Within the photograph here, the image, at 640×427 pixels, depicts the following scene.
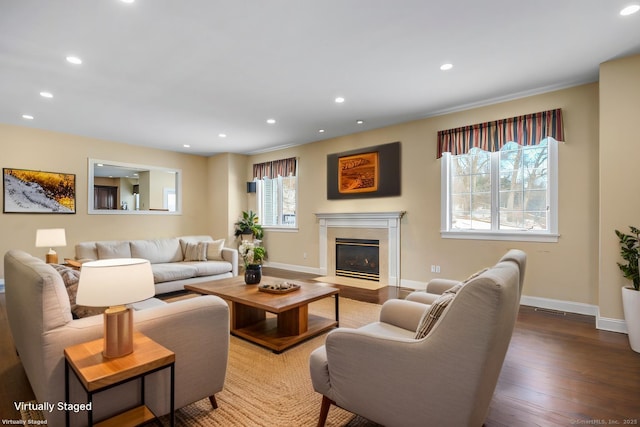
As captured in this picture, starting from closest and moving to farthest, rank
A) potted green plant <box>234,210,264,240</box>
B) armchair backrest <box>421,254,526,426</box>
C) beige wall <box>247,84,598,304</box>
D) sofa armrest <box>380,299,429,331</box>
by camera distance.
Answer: armchair backrest <box>421,254,526,426</box> < sofa armrest <box>380,299,429,331</box> < beige wall <box>247,84,598,304</box> < potted green plant <box>234,210,264,240</box>

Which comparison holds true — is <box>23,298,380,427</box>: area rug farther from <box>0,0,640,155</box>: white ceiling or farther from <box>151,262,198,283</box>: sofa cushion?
<box>0,0,640,155</box>: white ceiling

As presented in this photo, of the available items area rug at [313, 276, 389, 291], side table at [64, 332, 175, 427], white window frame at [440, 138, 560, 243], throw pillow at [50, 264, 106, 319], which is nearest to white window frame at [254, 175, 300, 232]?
area rug at [313, 276, 389, 291]

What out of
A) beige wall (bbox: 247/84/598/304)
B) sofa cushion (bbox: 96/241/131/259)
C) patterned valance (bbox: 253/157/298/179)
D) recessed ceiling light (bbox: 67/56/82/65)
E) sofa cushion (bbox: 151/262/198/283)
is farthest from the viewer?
patterned valance (bbox: 253/157/298/179)

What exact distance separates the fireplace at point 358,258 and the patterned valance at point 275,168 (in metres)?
1.94

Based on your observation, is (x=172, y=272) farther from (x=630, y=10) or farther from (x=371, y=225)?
(x=630, y=10)

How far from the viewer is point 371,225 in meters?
5.62

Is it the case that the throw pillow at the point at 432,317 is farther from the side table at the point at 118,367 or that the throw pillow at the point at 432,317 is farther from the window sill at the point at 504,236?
the window sill at the point at 504,236

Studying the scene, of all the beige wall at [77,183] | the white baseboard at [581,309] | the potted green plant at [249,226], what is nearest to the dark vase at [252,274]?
the white baseboard at [581,309]

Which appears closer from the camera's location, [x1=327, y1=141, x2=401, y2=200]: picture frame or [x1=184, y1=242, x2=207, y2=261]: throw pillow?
[x1=327, y1=141, x2=401, y2=200]: picture frame

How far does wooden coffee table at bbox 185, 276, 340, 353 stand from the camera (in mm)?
2818

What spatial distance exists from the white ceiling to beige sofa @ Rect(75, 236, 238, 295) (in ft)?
6.64

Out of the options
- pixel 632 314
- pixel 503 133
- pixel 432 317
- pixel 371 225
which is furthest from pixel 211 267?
pixel 632 314

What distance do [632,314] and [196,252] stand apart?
223 inches

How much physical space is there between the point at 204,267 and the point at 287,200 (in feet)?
8.70
